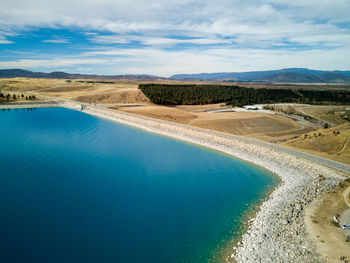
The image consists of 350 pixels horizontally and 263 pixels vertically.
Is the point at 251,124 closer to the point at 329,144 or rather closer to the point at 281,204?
the point at 329,144

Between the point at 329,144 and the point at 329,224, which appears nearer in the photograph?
the point at 329,224

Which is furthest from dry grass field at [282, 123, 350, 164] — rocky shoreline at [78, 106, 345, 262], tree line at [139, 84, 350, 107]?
tree line at [139, 84, 350, 107]

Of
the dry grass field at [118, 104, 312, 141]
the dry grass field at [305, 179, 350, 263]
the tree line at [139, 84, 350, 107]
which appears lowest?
the dry grass field at [305, 179, 350, 263]

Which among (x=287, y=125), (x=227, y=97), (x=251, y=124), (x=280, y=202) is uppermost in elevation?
(x=227, y=97)

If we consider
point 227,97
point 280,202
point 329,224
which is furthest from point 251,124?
point 227,97

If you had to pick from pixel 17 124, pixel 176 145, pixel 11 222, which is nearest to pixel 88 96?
pixel 17 124

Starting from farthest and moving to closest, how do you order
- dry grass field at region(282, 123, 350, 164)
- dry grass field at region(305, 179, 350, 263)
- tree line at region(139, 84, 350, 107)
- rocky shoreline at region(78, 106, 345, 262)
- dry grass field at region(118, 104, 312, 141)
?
tree line at region(139, 84, 350, 107), dry grass field at region(118, 104, 312, 141), dry grass field at region(282, 123, 350, 164), rocky shoreline at region(78, 106, 345, 262), dry grass field at region(305, 179, 350, 263)

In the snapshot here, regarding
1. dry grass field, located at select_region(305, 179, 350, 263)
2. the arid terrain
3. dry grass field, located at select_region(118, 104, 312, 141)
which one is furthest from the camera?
dry grass field, located at select_region(118, 104, 312, 141)

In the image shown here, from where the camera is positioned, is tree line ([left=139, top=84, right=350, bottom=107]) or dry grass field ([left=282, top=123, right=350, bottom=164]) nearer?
dry grass field ([left=282, top=123, right=350, bottom=164])

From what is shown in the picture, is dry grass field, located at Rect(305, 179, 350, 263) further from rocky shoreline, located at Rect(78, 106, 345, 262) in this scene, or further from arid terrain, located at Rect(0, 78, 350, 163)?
arid terrain, located at Rect(0, 78, 350, 163)
